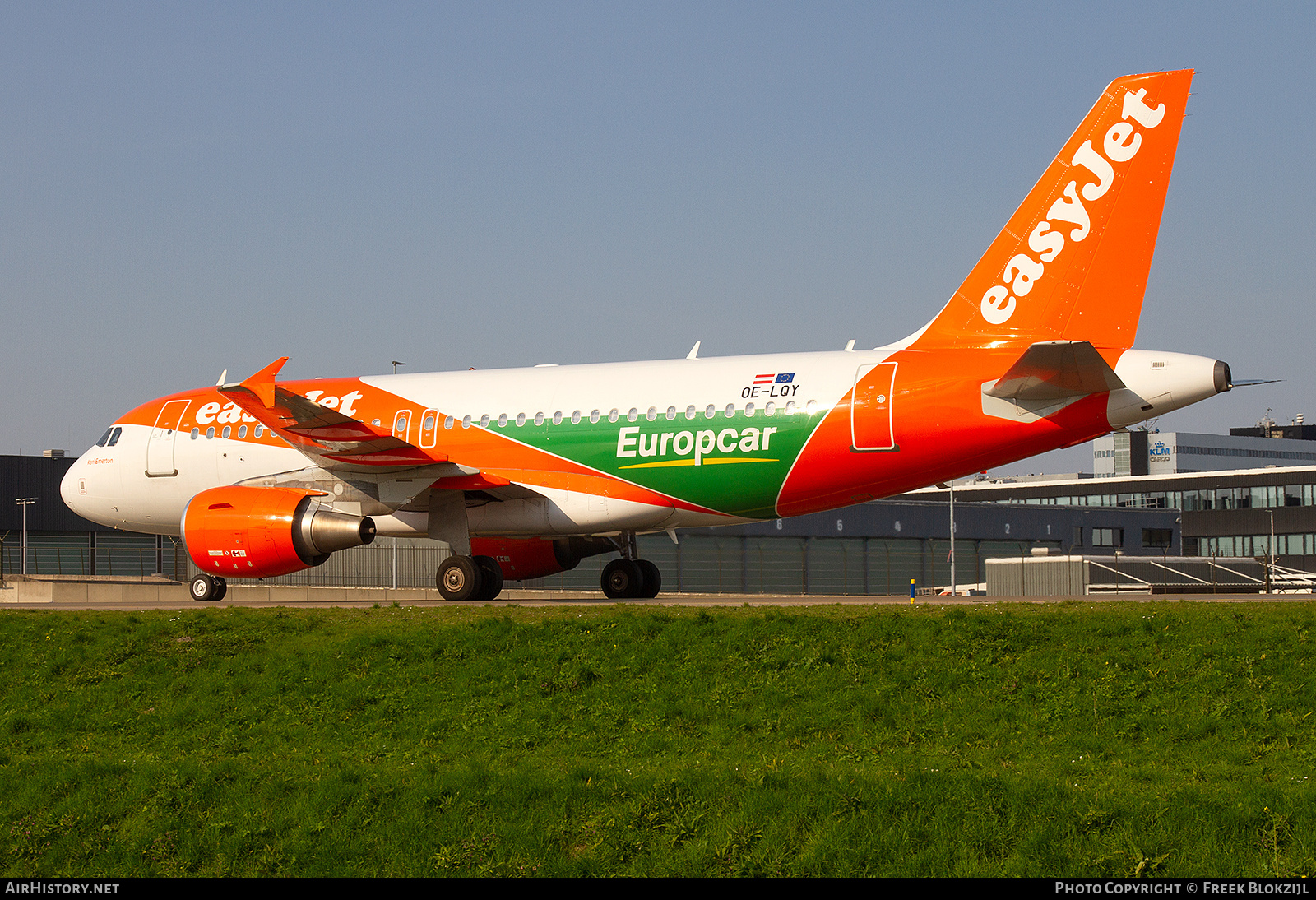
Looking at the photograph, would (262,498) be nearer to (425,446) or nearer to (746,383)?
(425,446)

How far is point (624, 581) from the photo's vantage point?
27.8m

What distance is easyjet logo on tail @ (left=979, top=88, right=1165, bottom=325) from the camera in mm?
21234

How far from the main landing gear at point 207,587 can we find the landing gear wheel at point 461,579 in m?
5.11

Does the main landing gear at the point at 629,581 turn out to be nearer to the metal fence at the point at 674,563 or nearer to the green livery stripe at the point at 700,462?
the green livery stripe at the point at 700,462

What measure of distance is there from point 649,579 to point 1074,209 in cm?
1154

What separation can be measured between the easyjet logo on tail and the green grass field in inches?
245

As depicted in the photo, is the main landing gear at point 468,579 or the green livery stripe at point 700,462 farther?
the main landing gear at point 468,579

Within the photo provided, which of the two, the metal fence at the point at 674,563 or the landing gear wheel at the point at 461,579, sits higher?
the landing gear wheel at the point at 461,579

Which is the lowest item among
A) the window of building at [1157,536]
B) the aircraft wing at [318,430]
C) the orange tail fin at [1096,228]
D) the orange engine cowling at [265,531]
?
the window of building at [1157,536]

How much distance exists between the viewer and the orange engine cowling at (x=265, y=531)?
80.8 ft

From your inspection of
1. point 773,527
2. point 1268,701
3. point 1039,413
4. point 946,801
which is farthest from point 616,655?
point 773,527

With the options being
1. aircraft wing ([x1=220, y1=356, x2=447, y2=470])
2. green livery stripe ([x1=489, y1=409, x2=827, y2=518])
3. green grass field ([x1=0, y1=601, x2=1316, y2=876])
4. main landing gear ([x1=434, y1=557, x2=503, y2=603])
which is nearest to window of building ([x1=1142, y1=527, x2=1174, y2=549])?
green livery stripe ([x1=489, y1=409, x2=827, y2=518])

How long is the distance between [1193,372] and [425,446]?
14.2 meters

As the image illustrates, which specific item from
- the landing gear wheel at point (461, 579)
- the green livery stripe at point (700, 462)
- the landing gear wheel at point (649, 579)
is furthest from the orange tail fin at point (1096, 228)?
the landing gear wheel at point (461, 579)
